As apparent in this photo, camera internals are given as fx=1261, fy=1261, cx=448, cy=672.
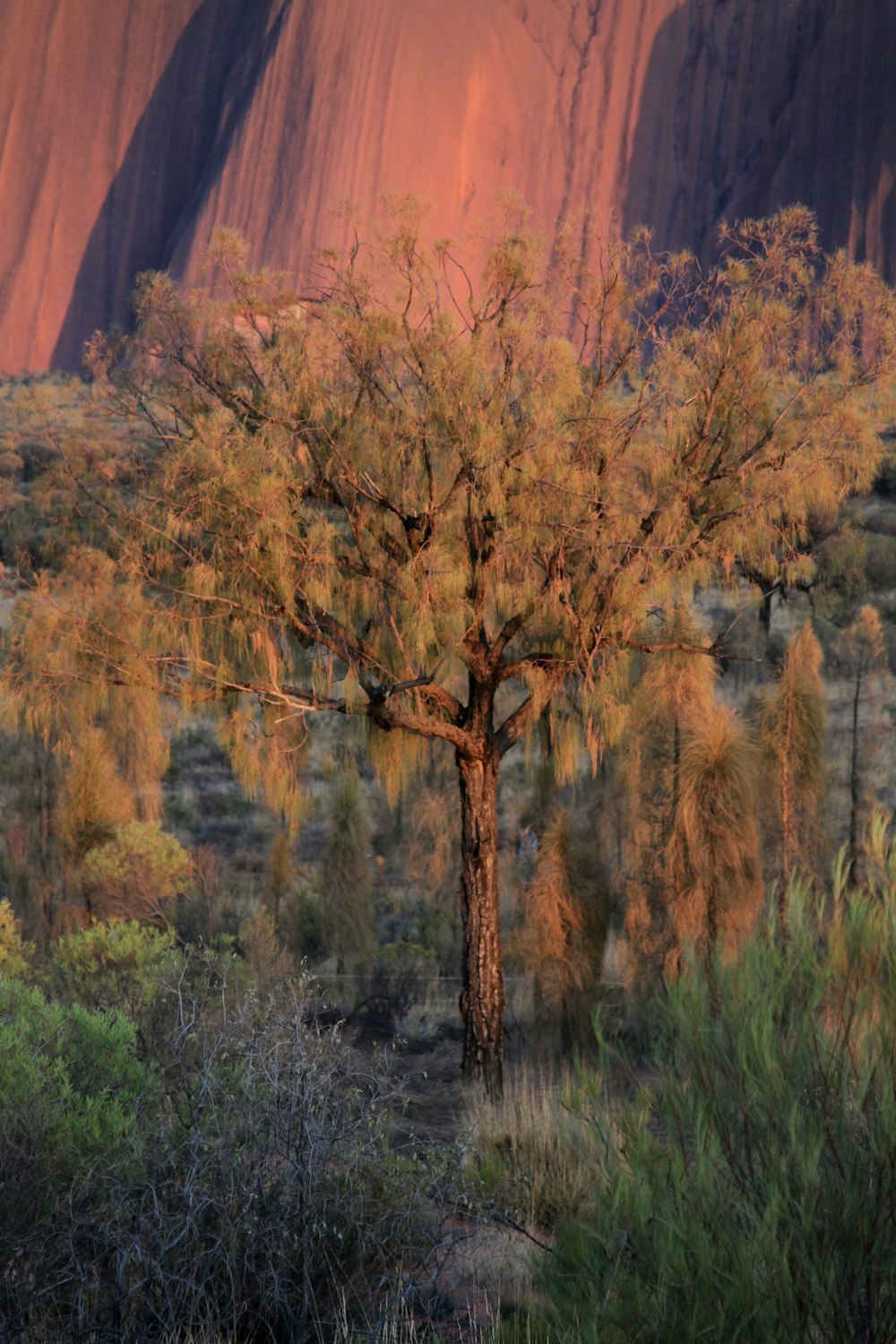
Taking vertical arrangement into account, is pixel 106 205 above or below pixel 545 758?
above

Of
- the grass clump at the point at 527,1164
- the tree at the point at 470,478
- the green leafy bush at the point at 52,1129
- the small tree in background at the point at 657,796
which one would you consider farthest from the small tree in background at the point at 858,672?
the green leafy bush at the point at 52,1129

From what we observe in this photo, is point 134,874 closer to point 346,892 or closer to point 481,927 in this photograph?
point 346,892

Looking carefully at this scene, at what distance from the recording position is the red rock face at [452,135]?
165ft

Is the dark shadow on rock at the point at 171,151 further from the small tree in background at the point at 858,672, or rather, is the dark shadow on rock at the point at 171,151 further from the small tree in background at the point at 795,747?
the small tree in background at the point at 795,747

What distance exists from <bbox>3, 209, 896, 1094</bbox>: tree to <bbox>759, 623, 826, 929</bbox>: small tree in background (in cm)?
215

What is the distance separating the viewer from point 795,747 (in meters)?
10.7

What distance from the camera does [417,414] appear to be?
8258 millimetres

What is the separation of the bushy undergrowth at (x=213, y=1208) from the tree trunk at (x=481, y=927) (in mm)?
3836

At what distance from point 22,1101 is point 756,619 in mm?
19021

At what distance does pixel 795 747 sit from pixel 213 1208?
7.68 metres

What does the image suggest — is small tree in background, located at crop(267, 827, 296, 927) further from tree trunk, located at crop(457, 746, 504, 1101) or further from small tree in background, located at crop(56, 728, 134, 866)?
tree trunk, located at crop(457, 746, 504, 1101)

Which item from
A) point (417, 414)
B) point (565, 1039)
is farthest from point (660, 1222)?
point (565, 1039)

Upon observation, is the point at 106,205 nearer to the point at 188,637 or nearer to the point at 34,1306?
the point at 188,637

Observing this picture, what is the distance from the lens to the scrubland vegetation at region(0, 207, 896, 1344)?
3352 mm
